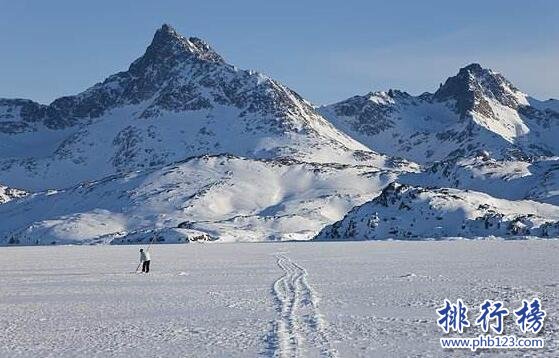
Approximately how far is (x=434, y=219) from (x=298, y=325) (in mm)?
128568

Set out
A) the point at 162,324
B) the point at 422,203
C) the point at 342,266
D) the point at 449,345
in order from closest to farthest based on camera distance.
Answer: the point at 449,345, the point at 162,324, the point at 342,266, the point at 422,203

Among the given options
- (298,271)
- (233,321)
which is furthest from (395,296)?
(298,271)

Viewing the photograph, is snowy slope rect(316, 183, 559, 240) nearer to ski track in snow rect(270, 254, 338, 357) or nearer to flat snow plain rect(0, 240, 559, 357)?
flat snow plain rect(0, 240, 559, 357)

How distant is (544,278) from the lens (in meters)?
34.0

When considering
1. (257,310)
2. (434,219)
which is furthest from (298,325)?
(434,219)

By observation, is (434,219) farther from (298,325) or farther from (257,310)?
(298,325)

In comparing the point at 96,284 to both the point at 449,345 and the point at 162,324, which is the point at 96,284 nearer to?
the point at 162,324

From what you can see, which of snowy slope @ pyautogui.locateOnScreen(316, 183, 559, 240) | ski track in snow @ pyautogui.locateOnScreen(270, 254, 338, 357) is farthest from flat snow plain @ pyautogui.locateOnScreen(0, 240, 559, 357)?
snowy slope @ pyautogui.locateOnScreen(316, 183, 559, 240)

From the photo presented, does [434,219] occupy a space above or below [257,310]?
above

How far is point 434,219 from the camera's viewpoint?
14550 cm

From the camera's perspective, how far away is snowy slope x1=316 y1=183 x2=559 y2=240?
137250mm

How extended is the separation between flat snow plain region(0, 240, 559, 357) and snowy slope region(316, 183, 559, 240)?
9734 centimetres

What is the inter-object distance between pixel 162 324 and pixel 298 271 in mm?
20859

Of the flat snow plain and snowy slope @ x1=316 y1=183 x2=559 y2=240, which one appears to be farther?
snowy slope @ x1=316 y1=183 x2=559 y2=240
